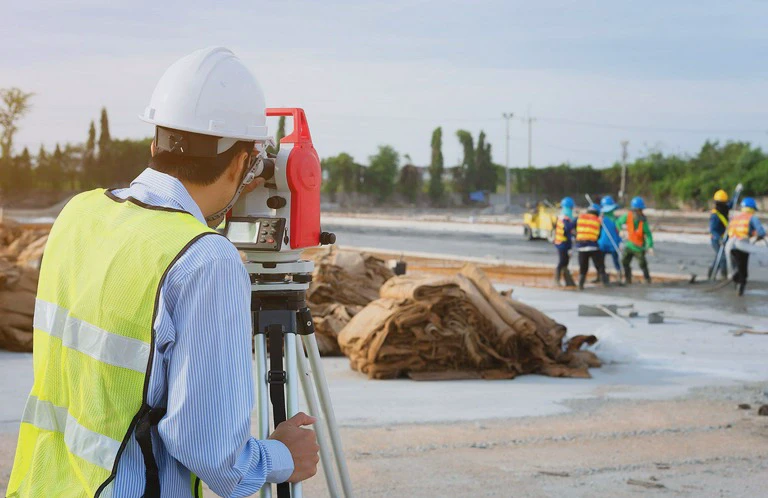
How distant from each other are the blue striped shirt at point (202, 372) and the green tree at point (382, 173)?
238 ft

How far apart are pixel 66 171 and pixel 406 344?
42.6 metres

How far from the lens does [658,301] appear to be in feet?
50.2

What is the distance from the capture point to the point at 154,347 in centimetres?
170

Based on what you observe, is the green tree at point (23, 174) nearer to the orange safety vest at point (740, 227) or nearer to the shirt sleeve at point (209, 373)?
the orange safety vest at point (740, 227)

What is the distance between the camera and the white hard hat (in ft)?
6.55

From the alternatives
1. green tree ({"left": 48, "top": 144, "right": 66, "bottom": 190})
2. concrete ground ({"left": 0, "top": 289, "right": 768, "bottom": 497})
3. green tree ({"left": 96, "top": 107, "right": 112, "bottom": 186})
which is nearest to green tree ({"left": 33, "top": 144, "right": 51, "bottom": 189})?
green tree ({"left": 48, "top": 144, "right": 66, "bottom": 190})

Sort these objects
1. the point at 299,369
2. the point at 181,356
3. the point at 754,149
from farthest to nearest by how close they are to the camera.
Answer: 1. the point at 754,149
2. the point at 299,369
3. the point at 181,356

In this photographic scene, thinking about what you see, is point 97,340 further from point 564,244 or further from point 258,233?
point 564,244

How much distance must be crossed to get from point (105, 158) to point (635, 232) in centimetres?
3460

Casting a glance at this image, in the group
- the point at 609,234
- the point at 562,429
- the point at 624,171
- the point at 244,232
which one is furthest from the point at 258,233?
the point at 624,171

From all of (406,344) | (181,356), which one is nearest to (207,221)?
(181,356)

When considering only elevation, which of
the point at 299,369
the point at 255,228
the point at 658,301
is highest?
the point at 255,228

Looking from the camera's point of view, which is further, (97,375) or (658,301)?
(658,301)

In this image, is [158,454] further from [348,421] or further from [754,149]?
[754,149]
